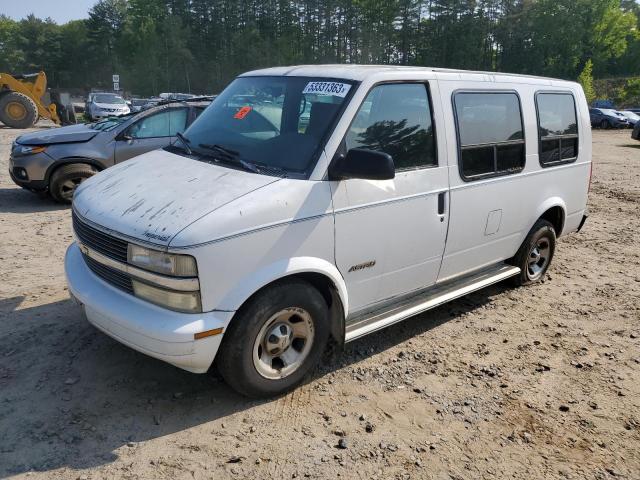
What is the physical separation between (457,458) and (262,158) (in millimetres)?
2235

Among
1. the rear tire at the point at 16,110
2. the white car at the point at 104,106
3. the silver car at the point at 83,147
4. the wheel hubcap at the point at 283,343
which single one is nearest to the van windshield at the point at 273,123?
the wheel hubcap at the point at 283,343

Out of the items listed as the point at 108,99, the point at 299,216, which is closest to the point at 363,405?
the point at 299,216

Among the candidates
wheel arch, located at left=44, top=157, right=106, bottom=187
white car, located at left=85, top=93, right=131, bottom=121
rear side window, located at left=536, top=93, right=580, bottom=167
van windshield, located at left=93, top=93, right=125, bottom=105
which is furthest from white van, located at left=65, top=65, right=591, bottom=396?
van windshield, located at left=93, top=93, right=125, bottom=105

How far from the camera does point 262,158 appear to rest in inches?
137

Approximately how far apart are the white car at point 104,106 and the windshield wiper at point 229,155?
23.5 m

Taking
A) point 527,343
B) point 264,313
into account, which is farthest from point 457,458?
point 527,343

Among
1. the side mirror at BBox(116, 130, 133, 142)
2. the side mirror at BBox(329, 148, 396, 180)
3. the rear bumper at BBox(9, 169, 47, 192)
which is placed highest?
the side mirror at BBox(329, 148, 396, 180)

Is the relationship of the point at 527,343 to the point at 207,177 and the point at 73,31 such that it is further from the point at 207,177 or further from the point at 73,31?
the point at 73,31

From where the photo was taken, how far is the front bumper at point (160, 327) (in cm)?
287

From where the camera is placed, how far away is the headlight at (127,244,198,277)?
2.82 metres

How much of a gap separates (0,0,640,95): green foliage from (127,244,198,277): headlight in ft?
262

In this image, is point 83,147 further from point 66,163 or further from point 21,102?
point 21,102

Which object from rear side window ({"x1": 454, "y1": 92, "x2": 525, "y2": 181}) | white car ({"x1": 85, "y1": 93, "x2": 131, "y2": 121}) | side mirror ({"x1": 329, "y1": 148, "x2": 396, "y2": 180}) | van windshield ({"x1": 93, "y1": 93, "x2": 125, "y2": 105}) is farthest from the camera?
van windshield ({"x1": 93, "y1": 93, "x2": 125, "y2": 105})

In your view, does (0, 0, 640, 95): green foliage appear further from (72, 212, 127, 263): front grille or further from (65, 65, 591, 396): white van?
(72, 212, 127, 263): front grille
